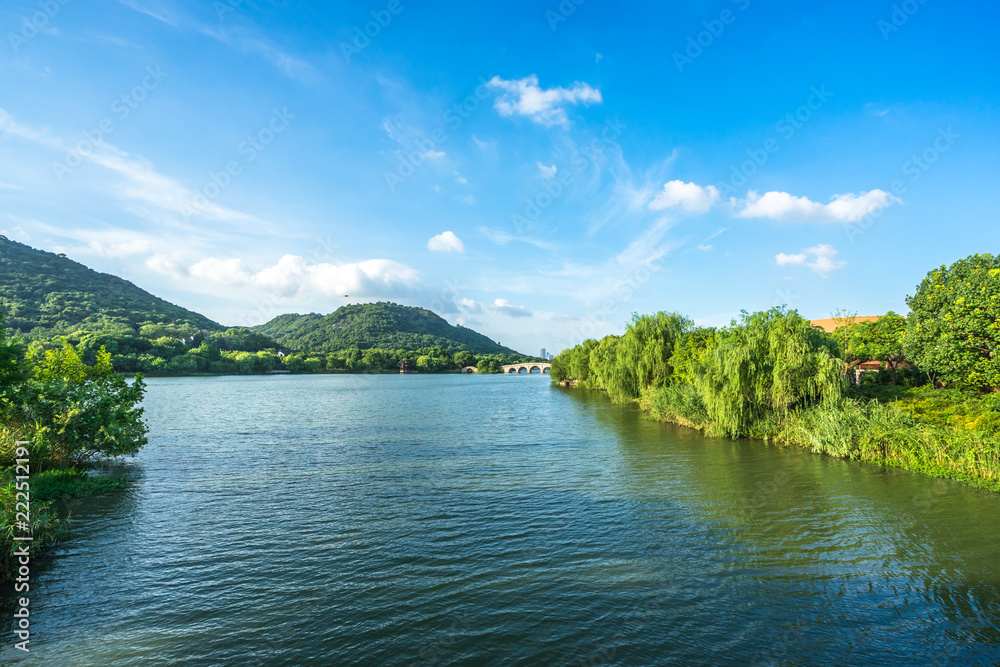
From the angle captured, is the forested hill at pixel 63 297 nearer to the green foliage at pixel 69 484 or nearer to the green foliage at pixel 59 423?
the green foliage at pixel 59 423

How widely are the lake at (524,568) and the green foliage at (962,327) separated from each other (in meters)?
10.8

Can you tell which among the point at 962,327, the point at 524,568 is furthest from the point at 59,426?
the point at 962,327

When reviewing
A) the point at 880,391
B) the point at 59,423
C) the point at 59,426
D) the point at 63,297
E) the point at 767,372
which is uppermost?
the point at 63,297

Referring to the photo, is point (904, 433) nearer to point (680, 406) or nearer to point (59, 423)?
point (680, 406)

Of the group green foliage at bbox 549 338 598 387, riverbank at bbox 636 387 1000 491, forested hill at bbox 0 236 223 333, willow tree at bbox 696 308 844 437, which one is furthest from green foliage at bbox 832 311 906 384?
forested hill at bbox 0 236 223 333

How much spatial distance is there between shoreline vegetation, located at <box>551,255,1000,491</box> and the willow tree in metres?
0.07

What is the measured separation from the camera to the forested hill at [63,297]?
129125 mm

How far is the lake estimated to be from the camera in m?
9.20

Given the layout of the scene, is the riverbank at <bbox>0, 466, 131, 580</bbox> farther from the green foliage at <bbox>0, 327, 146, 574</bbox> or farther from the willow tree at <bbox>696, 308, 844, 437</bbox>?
the willow tree at <bbox>696, 308, 844, 437</bbox>

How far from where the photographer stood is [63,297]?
14300 cm

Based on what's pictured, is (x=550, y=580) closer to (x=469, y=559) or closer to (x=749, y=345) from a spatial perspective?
(x=469, y=559)

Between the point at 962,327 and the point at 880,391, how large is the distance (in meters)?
8.30

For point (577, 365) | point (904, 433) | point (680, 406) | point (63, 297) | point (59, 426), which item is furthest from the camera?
point (63, 297)

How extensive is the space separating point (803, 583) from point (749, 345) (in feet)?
71.8
